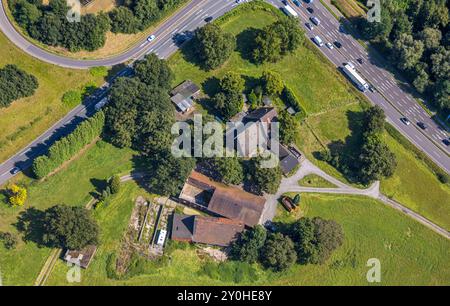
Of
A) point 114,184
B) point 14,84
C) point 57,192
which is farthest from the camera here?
point 14,84

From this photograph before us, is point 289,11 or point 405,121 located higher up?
point 289,11

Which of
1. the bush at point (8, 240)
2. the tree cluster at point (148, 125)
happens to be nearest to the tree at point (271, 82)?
the tree cluster at point (148, 125)

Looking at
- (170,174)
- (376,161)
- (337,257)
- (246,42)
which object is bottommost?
(337,257)

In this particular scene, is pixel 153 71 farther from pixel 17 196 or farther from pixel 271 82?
pixel 17 196

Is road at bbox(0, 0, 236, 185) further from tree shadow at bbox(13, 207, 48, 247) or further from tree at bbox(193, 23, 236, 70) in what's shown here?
tree shadow at bbox(13, 207, 48, 247)

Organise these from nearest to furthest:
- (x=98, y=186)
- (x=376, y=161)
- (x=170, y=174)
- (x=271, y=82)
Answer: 1. (x=170, y=174)
2. (x=98, y=186)
3. (x=376, y=161)
4. (x=271, y=82)

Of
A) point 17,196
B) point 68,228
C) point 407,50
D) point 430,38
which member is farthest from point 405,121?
point 17,196

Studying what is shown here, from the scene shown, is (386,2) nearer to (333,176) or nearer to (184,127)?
(333,176)

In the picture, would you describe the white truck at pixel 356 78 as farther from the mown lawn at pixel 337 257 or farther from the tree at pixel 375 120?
the mown lawn at pixel 337 257
